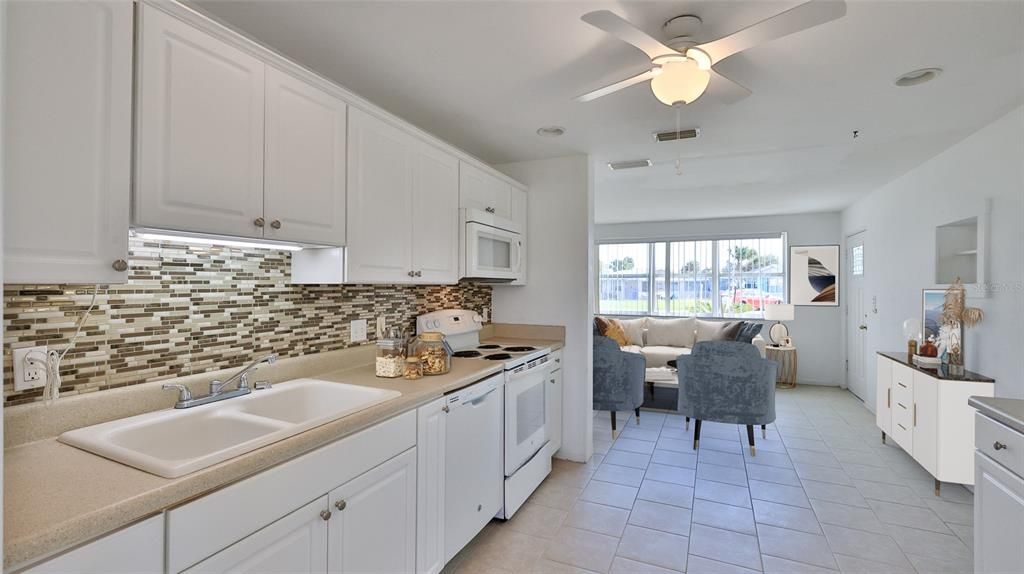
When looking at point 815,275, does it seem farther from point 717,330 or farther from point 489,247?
point 489,247

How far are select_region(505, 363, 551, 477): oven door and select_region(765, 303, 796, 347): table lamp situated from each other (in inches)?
159

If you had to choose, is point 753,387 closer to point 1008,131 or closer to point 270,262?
point 1008,131

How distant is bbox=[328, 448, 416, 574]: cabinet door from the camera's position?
1437mm

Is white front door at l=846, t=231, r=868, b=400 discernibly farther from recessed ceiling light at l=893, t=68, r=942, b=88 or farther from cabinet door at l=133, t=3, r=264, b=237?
cabinet door at l=133, t=3, r=264, b=237

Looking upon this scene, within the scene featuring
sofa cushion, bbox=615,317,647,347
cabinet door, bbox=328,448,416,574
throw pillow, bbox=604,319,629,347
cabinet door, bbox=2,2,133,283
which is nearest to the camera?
cabinet door, bbox=2,2,133,283

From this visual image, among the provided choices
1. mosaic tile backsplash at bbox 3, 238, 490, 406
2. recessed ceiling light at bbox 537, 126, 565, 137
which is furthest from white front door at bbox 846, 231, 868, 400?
mosaic tile backsplash at bbox 3, 238, 490, 406

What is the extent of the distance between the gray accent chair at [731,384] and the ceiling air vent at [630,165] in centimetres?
151

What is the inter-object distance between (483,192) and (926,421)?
3267 mm

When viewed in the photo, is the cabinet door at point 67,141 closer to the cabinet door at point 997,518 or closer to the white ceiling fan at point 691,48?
the white ceiling fan at point 691,48

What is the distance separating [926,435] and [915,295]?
124 centimetres

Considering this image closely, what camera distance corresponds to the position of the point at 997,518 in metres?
1.55

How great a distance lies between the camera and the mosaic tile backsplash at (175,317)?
50.2 inches

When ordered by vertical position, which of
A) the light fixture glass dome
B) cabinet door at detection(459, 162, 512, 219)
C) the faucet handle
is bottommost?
the faucet handle

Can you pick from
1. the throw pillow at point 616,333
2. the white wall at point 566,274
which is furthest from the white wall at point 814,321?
the white wall at point 566,274
